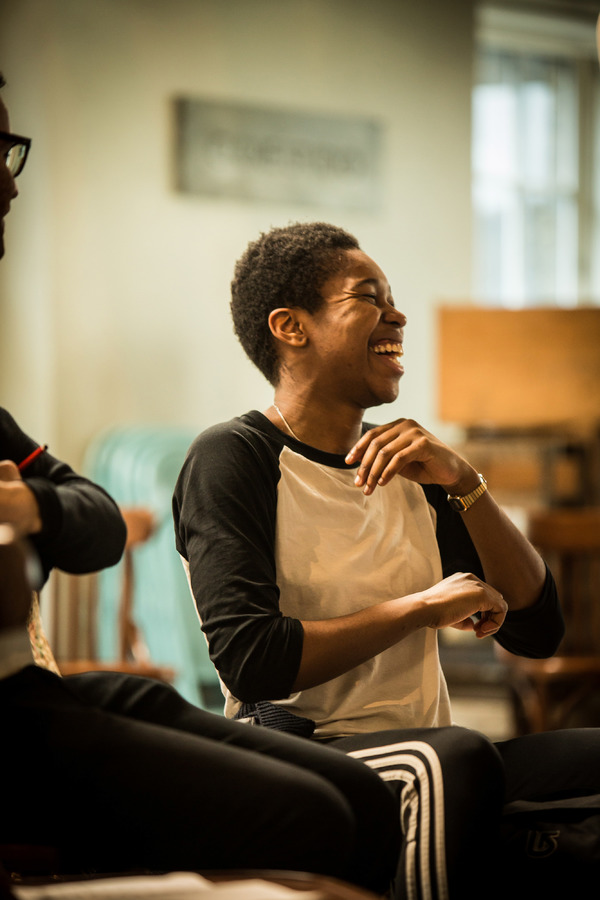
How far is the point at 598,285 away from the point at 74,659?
328 centimetres

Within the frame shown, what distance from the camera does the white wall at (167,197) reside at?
3693 mm

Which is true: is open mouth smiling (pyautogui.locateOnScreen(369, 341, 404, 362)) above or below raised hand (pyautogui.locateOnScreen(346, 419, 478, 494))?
above

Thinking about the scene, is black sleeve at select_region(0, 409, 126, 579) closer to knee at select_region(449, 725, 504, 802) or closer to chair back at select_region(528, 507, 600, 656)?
knee at select_region(449, 725, 504, 802)

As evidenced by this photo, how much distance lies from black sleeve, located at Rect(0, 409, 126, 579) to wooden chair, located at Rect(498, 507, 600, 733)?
5.84 ft

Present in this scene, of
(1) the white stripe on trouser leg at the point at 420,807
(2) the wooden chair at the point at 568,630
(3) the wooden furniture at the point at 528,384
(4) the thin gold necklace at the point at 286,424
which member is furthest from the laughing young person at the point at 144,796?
(3) the wooden furniture at the point at 528,384

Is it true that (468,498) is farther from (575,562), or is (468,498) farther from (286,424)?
(575,562)

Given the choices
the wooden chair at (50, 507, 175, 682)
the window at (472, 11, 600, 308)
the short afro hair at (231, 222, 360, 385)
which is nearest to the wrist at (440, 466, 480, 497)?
the short afro hair at (231, 222, 360, 385)

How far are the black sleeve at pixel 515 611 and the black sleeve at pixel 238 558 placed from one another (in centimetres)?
26

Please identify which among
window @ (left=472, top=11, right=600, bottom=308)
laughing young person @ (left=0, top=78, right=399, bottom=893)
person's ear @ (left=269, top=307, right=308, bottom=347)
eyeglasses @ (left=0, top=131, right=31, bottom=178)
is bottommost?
laughing young person @ (left=0, top=78, right=399, bottom=893)

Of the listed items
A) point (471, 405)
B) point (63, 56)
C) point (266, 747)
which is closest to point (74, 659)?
point (471, 405)

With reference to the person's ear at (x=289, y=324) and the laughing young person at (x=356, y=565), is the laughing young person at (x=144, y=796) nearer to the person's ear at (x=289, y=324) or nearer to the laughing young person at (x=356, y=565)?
the laughing young person at (x=356, y=565)

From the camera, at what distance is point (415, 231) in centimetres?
427

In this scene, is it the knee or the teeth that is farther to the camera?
the teeth

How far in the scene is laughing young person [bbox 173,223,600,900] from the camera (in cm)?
102
